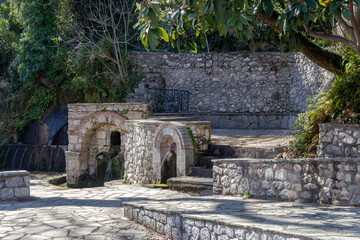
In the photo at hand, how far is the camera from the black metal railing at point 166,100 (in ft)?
49.6

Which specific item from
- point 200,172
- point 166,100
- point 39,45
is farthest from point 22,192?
point 39,45

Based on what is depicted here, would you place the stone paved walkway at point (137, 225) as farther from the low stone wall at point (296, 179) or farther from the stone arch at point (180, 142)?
the stone arch at point (180, 142)

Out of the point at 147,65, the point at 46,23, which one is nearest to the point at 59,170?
the point at 147,65

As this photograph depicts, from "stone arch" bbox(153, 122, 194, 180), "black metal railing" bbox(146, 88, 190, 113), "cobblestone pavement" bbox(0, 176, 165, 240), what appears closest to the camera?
"cobblestone pavement" bbox(0, 176, 165, 240)

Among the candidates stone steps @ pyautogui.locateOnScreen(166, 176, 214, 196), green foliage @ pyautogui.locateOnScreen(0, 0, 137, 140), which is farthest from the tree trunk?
green foliage @ pyautogui.locateOnScreen(0, 0, 137, 140)

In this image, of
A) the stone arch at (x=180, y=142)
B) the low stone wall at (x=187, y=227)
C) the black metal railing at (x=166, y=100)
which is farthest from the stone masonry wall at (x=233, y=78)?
the low stone wall at (x=187, y=227)

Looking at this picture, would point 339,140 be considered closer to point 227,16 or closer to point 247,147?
point 227,16

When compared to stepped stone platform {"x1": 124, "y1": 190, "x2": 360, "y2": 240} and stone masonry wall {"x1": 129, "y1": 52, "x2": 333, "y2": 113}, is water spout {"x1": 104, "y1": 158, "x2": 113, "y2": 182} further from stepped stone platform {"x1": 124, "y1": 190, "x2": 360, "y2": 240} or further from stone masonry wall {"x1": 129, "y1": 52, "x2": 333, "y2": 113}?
stepped stone platform {"x1": 124, "y1": 190, "x2": 360, "y2": 240}

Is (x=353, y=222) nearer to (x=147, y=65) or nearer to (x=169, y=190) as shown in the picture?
(x=169, y=190)

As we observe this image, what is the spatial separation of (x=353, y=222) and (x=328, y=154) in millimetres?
2045

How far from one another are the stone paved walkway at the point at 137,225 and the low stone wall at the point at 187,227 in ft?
0.24

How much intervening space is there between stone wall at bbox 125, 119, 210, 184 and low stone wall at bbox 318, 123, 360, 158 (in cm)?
350

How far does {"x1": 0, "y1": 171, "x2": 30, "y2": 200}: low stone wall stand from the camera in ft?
26.5

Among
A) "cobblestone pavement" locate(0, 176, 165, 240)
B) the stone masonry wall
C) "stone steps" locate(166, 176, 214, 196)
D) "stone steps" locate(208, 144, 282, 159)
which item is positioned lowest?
"cobblestone pavement" locate(0, 176, 165, 240)
